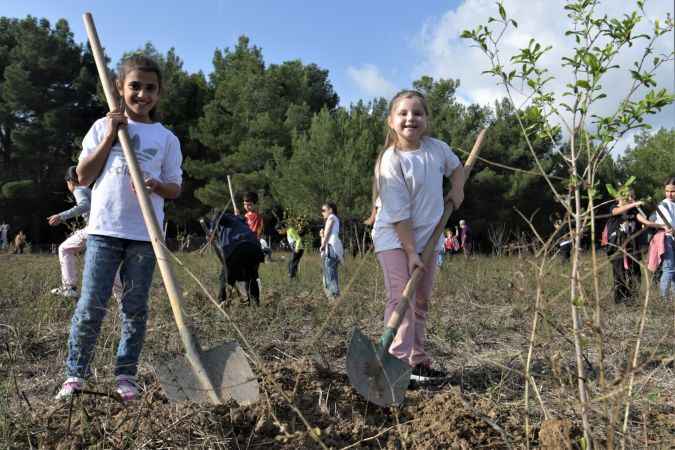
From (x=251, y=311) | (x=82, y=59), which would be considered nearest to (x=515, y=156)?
(x=82, y=59)

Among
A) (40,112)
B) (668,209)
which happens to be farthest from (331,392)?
(40,112)

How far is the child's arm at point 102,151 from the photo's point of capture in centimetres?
251

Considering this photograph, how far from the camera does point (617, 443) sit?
2021 millimetres

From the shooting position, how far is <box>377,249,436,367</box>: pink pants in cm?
285

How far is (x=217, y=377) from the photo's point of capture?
2.34m

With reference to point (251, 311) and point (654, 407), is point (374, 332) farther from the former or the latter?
point (654, 407)

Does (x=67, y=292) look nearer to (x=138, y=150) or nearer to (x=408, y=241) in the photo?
(x=138, y=150)

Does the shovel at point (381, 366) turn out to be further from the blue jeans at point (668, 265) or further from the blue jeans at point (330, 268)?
the blue jeans at point (668, 265)

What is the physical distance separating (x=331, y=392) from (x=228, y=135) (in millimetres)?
30107

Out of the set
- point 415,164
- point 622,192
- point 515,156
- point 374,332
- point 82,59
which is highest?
point 82,59

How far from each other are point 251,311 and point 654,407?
3172 millimetres

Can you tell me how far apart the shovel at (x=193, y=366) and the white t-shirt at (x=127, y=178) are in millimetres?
107

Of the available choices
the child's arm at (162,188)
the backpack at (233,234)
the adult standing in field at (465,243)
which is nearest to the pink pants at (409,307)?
the child's arm at (162,188)

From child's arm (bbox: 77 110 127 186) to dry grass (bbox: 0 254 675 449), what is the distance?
0.63 m
